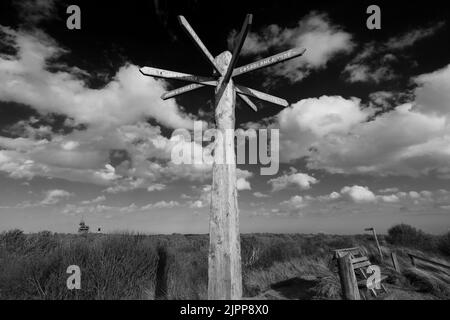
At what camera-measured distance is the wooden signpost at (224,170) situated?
3.14 meters

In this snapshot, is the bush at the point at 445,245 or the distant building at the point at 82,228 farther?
the distant building at the point at 82,228

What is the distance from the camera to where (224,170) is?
347 centimetres

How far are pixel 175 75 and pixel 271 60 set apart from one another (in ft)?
4.66

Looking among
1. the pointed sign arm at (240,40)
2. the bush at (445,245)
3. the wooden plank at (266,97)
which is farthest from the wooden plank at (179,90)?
the bush at (445,245)

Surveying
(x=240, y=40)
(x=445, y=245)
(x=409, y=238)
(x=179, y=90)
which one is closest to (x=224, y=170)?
(x=240, y=40)

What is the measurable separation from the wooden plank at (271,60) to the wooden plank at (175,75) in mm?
412

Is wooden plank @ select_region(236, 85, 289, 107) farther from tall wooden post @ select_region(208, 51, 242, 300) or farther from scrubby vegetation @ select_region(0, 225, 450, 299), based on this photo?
scrubby vegetation @ select_region(0, 225, 450, 299)

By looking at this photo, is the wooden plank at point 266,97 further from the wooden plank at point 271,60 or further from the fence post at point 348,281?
the fence post at point 348,281

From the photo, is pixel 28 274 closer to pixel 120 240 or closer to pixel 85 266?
pixel 85 266

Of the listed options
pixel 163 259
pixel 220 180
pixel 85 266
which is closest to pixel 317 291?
pixel 163 259

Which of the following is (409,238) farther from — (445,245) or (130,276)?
(130,276)

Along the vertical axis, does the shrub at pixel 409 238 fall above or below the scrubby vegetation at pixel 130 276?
below
